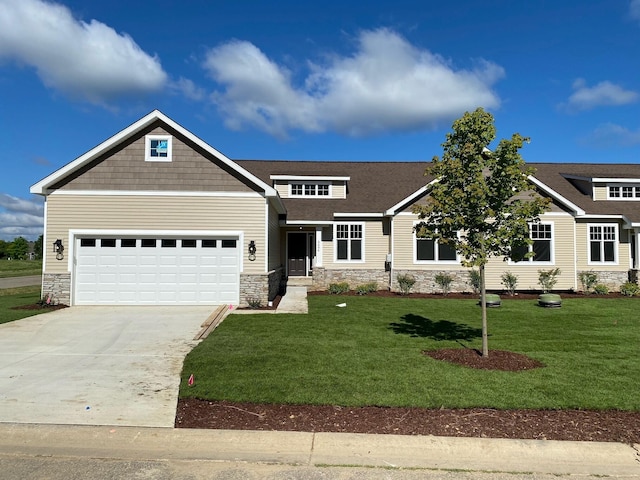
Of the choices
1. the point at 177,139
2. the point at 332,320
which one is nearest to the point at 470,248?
the point at 332,320

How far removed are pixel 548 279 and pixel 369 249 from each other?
8000 mm

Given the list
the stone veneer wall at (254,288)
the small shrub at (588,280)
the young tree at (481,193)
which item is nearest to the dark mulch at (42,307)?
the stone veneer wall at (254,288)

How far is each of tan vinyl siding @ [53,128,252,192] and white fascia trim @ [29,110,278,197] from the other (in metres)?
0.24

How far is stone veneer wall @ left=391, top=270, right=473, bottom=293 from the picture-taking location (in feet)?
65.2

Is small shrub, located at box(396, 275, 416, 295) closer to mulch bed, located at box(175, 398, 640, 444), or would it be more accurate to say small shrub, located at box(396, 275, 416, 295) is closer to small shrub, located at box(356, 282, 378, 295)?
small shrub, located at box(356, 282, 378, 295)

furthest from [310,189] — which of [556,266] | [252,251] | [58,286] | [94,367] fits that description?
[94,367]

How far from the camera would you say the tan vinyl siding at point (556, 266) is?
20.1 meters

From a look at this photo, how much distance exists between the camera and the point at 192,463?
4.36 meters

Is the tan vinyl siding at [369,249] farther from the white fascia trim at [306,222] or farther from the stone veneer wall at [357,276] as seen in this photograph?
the white fascia trim at [306,222]

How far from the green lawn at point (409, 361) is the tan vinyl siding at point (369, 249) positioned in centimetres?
677

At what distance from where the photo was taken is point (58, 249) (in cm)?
1474

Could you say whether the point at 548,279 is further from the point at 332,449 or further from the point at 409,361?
the point at 332,449

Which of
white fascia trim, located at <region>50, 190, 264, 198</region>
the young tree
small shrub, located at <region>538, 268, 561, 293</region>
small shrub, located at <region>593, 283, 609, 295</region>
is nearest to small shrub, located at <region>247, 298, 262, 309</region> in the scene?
white fascia trim, located at <region>50, 190, 264, 198</region>

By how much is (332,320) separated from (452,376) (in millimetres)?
5828
